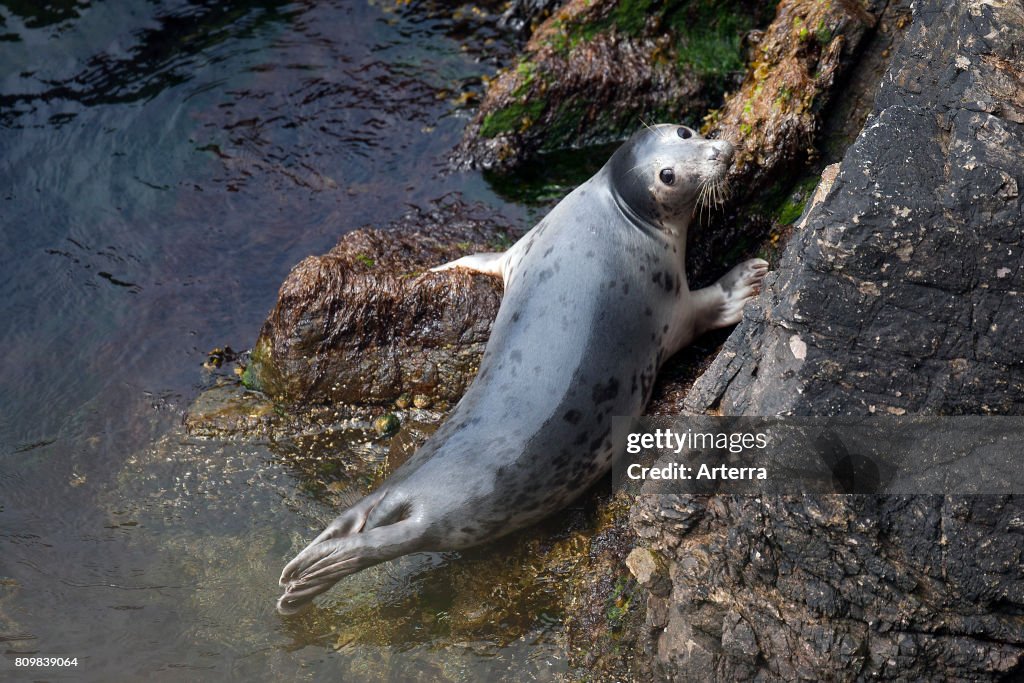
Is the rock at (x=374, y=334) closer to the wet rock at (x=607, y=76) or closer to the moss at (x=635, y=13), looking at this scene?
the wet rock at (x=607, y=76)

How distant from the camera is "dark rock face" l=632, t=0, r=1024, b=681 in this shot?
3.84m

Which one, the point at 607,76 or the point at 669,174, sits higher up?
the point at 607,76

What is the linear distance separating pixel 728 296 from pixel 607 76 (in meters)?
2.31

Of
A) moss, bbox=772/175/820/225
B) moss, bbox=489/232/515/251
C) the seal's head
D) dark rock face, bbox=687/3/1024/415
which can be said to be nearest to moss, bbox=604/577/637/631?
dark rock face, bbox=687/3/1024/415

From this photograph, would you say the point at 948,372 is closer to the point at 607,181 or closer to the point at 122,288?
the point at 607,181

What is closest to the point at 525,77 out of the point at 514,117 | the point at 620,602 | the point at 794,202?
the point at 514,117

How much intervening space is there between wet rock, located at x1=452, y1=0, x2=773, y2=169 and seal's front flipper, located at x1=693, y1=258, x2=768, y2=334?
1.85 meters

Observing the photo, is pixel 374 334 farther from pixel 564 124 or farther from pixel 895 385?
pixel 895 385

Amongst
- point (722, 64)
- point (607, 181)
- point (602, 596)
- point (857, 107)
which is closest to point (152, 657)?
point (602, 596)

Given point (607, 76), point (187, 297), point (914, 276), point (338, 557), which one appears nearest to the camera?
point (914, 276)

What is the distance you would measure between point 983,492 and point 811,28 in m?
3.15

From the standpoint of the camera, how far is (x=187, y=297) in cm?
706

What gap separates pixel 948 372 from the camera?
3879 millimetres

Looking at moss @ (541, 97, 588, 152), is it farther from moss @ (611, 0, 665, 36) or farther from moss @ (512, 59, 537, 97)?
moss @ (611, 0, 665, 36)
